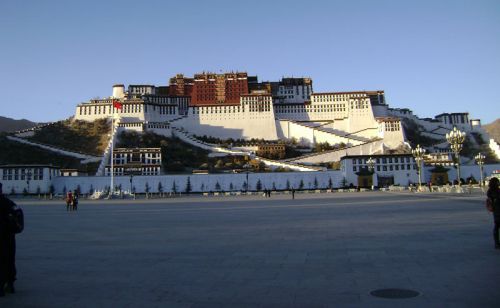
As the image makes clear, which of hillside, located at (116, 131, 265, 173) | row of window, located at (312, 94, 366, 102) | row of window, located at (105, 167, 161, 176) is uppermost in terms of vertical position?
row of window, located at (312, 94, 366, 102)

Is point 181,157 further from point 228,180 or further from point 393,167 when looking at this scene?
point 393,167

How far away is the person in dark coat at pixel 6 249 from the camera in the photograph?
244 inches

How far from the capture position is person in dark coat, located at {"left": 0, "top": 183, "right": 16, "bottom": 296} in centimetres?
619

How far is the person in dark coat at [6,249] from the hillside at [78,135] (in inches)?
3338

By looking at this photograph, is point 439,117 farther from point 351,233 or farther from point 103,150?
point 351,233

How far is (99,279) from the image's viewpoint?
6926 millimetres

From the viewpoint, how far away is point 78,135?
97062mm

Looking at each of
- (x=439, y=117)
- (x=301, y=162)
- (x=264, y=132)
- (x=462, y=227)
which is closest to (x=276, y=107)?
(x=264, y=132)

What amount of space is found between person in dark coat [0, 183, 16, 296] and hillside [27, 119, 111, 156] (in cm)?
8480

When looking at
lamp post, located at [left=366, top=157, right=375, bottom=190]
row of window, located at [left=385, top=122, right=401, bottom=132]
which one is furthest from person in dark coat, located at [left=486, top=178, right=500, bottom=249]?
row of window, located at [left=385, top=122, right=401, bottom=132]

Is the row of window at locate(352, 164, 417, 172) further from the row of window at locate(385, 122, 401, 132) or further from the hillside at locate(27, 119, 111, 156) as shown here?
the hillside at locate(27, 119, 111, 156)

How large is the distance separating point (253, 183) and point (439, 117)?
7186 cm

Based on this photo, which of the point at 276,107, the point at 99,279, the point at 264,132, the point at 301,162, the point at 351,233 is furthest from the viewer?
the point at 276,107

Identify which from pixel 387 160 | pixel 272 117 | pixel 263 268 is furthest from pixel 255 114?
pixel 263 268
